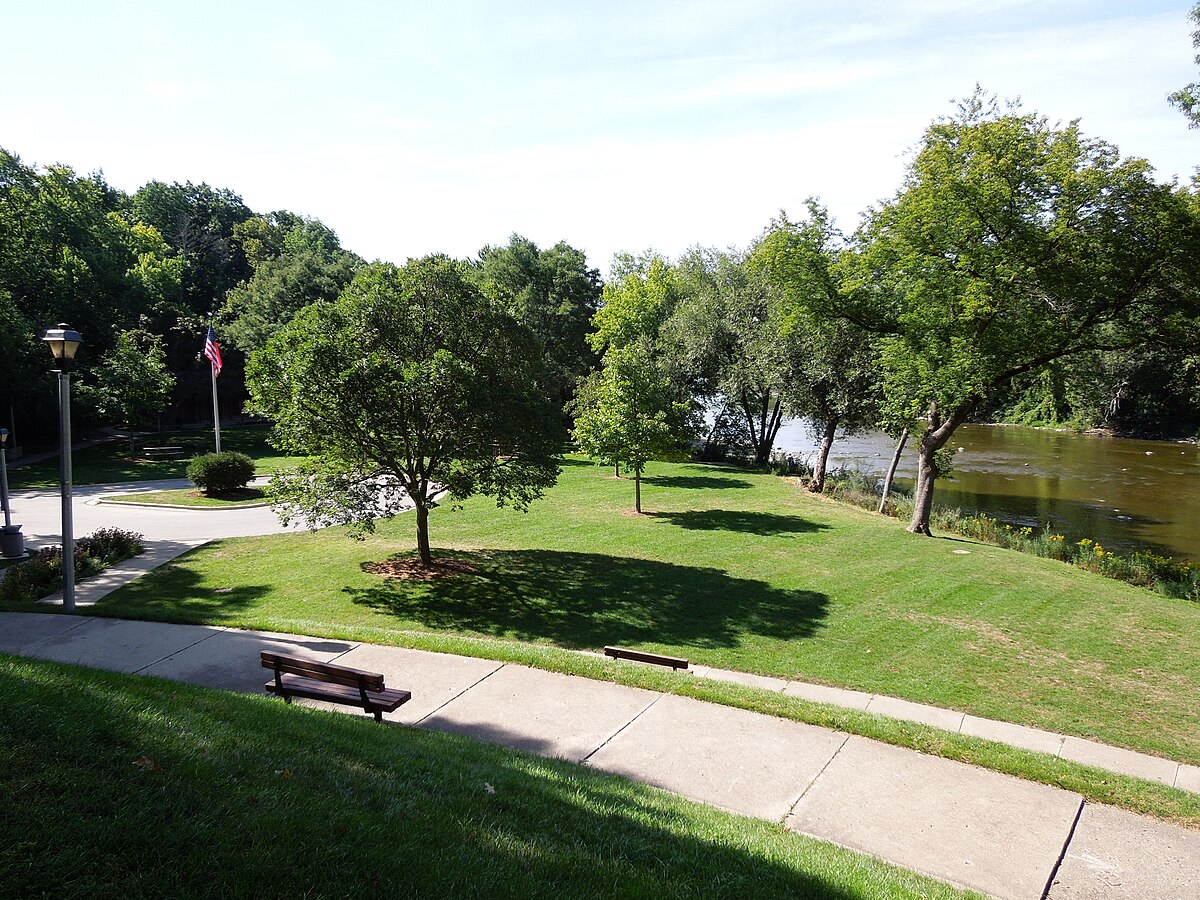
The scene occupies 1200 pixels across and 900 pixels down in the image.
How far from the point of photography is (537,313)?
159ft

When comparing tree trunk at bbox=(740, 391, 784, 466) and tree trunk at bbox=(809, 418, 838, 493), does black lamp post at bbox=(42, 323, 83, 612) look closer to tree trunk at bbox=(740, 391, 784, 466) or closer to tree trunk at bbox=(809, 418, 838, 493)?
tree trunk at bbox=(809, 418, 838, 493)

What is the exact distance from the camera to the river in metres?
25.4

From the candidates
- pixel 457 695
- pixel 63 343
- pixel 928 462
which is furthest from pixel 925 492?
pixel 63 343

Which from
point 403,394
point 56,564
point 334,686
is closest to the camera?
point 334,686

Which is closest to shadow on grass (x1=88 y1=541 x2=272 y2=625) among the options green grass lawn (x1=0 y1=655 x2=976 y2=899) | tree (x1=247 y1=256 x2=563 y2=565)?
tree (x1=247 y1=256 x2=563 y2=565)

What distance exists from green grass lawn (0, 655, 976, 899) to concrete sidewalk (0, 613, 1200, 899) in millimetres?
589

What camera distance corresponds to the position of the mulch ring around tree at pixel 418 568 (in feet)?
47.2

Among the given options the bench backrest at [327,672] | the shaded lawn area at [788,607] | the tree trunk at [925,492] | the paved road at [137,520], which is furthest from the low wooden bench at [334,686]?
the tree trunk at [925,492]

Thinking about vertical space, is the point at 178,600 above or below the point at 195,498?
below

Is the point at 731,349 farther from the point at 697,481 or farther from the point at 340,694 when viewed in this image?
the point at 340,694

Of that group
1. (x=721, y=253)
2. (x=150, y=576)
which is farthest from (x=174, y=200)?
(x=150, y=576)

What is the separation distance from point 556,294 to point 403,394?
1521 inches

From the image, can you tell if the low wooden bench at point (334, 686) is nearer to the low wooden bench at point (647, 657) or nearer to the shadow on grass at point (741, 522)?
the low wooden bench at point (647, 657)

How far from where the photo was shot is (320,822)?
4039 mm
